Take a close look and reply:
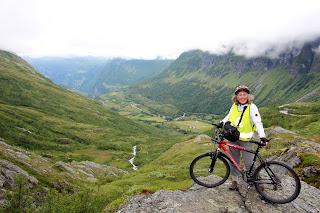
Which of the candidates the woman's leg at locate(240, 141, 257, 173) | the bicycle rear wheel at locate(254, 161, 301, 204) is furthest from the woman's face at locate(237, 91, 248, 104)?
the bicycle rear wheel at locate(254, 161, 301, 204)

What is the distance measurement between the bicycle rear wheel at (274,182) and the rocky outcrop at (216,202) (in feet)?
1.59

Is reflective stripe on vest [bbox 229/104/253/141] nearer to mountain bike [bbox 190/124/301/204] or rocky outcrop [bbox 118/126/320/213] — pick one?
mountain bike [bbox 190/124/301/204]

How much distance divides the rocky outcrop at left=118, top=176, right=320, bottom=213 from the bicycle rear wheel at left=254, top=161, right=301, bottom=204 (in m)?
0.48

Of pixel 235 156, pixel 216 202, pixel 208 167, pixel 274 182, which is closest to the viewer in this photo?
pixel 274 182

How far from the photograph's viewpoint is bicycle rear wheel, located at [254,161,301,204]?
11.0 metres

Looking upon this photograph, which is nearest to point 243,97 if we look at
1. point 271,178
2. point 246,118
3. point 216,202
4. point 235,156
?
point 246,118

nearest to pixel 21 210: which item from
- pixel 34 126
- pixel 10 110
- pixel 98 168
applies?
pixel 98 168

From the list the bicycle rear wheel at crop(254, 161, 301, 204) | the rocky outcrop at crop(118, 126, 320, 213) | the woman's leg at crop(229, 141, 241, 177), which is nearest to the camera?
the rocky outcrop at crop(118, 126, 320, 213)

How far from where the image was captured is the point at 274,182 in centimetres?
1134

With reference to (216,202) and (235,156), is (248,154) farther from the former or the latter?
(216,202)

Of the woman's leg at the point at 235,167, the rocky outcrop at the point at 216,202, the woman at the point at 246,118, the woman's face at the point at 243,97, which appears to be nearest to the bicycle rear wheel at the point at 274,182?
the rocky outcrop at the point at 216,202

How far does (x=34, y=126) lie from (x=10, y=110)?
28.3 metres

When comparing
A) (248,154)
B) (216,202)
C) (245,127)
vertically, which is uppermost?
(245,127)

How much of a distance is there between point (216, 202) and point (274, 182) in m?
3.86
